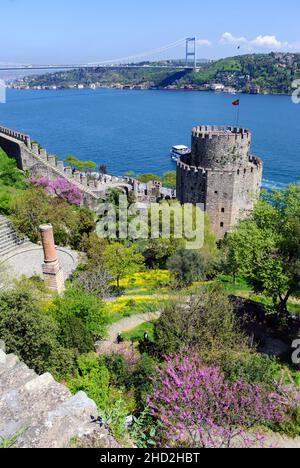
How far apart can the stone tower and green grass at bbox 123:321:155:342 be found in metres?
13.7

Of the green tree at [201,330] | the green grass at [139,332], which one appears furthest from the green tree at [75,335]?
the green tree at [201,330]

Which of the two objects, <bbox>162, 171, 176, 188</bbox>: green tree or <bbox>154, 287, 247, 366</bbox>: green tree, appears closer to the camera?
<bbox>154, 287, 247, 366</bbox>: green tree

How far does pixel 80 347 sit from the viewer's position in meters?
12.9

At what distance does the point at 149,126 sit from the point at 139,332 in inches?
3523

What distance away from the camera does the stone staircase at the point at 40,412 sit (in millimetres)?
5566

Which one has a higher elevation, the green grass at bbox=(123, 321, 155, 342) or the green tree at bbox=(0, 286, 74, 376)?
the green tree at bbox=(0, 286, 74, 376)

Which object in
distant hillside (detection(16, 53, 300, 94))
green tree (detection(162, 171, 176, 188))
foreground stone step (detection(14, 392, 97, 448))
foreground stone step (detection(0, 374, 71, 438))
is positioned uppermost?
distant hillside (detection(16, 53, 300, 94))

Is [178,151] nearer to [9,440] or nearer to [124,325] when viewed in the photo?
[124,325]

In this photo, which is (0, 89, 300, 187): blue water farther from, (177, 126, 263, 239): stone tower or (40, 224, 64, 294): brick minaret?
(40, 224, 64, 294): brick minaret

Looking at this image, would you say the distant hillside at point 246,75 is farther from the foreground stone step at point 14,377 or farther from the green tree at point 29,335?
the foreground stone step at point 14,377

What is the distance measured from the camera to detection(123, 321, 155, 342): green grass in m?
15.2

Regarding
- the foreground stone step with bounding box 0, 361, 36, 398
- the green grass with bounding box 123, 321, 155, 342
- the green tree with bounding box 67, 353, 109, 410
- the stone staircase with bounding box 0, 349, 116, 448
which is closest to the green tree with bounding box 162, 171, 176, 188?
the green grass with bounding box 123, 321, 155, 342

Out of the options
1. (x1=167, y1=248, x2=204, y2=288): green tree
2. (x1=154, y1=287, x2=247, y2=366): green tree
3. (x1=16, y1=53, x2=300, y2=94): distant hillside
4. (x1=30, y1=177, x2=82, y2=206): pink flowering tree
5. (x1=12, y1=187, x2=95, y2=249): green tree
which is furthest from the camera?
(x1=16, y1=53, x2=300, y2=94): distant hillside

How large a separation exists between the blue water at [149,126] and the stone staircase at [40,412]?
47764mm
